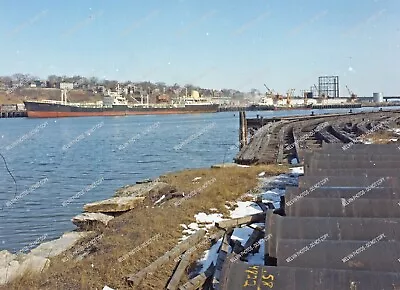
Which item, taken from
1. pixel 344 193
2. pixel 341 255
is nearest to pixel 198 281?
pixel 341 255

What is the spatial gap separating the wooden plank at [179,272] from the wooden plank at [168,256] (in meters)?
0.20

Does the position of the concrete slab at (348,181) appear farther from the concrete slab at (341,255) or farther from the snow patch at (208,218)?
the concrete slab at (341,255)

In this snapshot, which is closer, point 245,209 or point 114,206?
point 245,209

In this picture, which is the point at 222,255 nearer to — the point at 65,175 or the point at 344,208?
the point at 344,208

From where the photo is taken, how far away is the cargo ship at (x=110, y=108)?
122 m

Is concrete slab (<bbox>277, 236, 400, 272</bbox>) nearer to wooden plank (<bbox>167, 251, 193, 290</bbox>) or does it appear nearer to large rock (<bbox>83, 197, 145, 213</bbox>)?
wooden plank (<bbox>167, 251, 193, 290</bbox>)

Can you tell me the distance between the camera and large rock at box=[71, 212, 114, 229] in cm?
1229

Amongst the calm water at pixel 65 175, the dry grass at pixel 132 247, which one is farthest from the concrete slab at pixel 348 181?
the calm water at pixel 65 175

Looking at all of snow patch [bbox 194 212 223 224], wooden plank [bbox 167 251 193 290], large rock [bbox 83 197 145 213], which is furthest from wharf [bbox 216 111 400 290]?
large rock [bbox 83 197 145 213]

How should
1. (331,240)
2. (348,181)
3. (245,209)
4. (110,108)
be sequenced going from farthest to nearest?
(110,108), (245,209), (348,181), (331,240)

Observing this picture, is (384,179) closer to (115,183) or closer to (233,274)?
(233,274)

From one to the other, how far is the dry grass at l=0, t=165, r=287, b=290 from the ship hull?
115190 mm

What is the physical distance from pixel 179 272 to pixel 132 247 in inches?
66.9

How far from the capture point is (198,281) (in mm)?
6641
